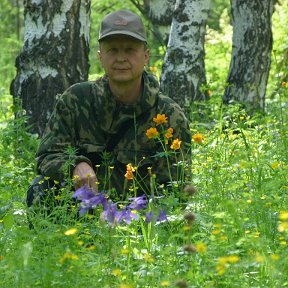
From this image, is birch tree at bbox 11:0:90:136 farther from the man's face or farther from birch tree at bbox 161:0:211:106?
birch tree at bbox 161:0:211:106

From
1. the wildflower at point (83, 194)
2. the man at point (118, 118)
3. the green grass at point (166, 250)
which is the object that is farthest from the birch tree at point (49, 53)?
the wildflower at point (83, 194)

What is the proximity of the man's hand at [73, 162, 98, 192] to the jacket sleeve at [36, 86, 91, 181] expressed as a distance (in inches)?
7.2

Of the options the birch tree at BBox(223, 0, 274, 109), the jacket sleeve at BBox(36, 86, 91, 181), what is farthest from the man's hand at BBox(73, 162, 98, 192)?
the birch tree at BBox(223, 0, 274, 109)

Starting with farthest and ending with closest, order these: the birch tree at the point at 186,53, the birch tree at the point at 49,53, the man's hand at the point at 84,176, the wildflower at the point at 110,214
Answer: the birch tree at the point at 186,53
the birch tree at the point at 49,53
the man's hand at the point at 84,176
the wildflower at the point at 110,214

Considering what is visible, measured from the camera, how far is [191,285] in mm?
3158

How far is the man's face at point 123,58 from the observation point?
16.1 feet

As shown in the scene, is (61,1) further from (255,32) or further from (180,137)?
(255,32)

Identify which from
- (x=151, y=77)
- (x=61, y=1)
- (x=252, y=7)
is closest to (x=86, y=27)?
(x=61, y=1)

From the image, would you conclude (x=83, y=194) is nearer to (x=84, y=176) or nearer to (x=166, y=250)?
(x=166, y=250)

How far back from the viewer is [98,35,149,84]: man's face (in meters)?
4.90

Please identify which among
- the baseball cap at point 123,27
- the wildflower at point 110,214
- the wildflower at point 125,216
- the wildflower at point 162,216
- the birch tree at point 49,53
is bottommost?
the wildflower at point 162,216

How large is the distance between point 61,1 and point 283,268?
436 centimetres

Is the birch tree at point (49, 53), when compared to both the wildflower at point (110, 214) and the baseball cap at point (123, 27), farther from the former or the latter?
the wildflower at point (110, 214)

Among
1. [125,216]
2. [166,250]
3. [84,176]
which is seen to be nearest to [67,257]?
[166,250]
